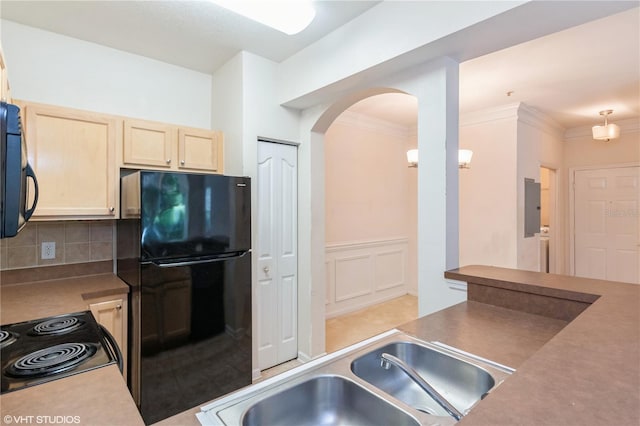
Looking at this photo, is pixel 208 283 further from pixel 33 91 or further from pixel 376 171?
pixel 376 171

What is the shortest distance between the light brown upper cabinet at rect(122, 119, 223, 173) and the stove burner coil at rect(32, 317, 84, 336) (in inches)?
45.7

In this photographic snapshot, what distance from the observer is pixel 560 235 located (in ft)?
15.9

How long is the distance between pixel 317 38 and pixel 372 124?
7.24 ft

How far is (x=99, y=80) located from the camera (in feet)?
8.26

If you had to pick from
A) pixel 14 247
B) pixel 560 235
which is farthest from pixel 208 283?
pixel 560 235

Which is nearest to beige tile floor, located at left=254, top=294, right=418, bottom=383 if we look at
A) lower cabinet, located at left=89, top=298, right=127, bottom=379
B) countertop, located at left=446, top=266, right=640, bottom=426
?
lower cabinet, located at left=89, top=298, right=127, bottom=379

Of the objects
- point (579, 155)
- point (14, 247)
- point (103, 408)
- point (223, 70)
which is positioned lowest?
point (103, 408)

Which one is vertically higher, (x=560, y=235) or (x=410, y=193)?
(x=410, y=193)

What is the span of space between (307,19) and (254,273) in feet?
6.06

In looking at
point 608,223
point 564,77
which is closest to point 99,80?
point 564,77

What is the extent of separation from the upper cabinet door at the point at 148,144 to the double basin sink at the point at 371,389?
2.07 m

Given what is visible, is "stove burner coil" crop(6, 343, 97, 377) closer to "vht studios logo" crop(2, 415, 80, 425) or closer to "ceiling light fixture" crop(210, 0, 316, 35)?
"vht studios logo" crop(2, 415, 80, 425)

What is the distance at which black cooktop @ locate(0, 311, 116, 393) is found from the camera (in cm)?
105

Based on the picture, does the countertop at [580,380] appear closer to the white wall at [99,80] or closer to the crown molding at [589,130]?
the white wall at [99,80]
